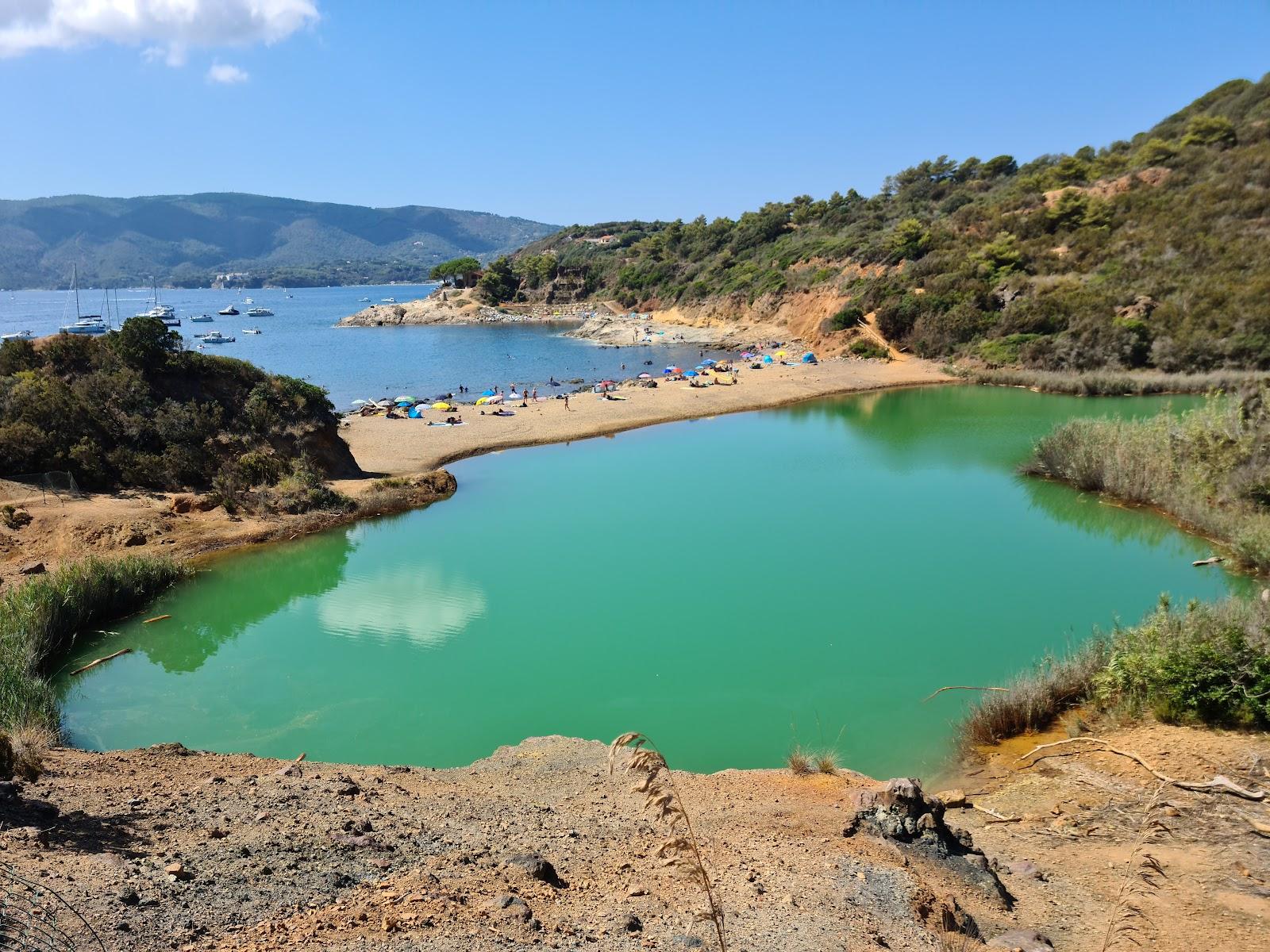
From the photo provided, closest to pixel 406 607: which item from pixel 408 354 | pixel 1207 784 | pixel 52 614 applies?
pixel 52 614

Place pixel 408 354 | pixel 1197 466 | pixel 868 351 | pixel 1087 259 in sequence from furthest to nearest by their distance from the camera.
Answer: pixel 408 354 < pixel 868 351 < pixel 1087 259 < pixel 1197 466

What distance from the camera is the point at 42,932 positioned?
3863mm

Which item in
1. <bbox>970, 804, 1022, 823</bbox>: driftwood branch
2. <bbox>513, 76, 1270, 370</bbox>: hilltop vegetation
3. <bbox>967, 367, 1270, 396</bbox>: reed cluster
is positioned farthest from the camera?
<bbox>513, 76, 1270, 370</bbox>: hilltop vegetation

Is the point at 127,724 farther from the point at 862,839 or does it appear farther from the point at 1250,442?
the point at 1250,442

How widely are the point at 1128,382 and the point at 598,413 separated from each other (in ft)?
76.4

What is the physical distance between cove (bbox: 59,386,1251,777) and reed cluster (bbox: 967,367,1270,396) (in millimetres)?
15078

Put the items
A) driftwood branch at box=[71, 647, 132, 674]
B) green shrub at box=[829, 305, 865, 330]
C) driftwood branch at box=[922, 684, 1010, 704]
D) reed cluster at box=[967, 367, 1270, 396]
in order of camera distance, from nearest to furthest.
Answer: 1. driftwood branch at box=[922, 684, 1010, 704]
2. driftwood branch at box=[71, 647, 132, 674]
3. reed cluster at box=[967, 367, 1270, 396]
4. green shrub at box=[829, 305, 865, 330]

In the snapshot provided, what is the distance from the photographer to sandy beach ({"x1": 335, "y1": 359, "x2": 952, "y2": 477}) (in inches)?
1066

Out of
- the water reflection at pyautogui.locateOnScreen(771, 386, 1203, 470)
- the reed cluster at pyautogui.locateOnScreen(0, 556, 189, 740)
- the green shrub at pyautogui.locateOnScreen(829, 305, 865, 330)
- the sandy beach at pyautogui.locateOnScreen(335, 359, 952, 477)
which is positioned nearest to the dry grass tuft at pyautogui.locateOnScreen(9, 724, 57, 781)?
the reed cluster at pyautogui.locateOnScreen(0, 556, 189, 740)

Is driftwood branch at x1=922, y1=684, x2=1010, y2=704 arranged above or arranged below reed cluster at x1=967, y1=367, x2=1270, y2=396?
below

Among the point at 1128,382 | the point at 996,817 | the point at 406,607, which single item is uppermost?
the point at 1128,382

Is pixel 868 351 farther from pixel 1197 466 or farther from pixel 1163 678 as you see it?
pixel 1163 678

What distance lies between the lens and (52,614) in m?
12.2

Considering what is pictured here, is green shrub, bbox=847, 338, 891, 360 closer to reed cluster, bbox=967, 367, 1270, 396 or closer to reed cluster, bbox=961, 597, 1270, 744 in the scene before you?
reed cluster, bbox=967, 367, 1270, 396
